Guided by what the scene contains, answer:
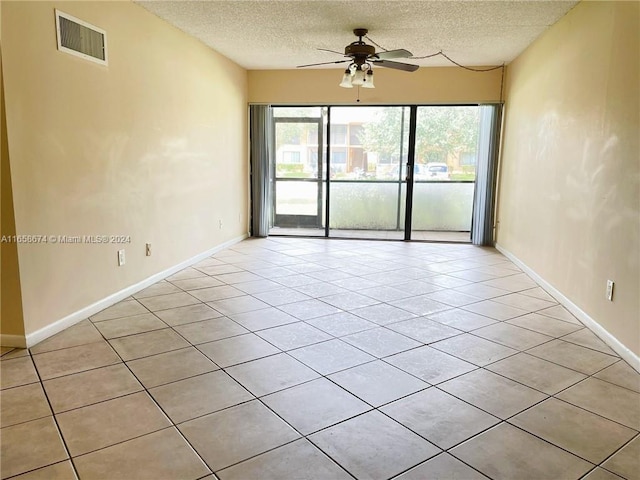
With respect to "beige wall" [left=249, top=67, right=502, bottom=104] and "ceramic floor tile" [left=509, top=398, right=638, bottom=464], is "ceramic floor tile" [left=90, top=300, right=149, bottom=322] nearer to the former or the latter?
"ceramic floor tile" [left=509, top=398, right=638, bottom=464]

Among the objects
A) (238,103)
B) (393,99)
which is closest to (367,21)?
(393,99)

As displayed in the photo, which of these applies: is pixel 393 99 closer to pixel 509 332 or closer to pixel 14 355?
pixel 509 332

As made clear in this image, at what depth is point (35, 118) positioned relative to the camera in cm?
273

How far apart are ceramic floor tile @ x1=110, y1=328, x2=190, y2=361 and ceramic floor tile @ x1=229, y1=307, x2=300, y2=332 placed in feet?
1.57

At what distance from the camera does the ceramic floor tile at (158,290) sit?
3880 millimetres

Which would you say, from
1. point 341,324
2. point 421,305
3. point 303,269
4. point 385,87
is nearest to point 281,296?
point 341,324

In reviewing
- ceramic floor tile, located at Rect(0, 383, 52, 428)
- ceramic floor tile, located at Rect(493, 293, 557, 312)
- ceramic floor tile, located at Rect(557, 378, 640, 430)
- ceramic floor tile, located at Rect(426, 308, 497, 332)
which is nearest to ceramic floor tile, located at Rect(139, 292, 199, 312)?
ceramic floor tile, located at Rect(0, 383, 52, 428)

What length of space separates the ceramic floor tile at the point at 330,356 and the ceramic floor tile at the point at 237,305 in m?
0.88

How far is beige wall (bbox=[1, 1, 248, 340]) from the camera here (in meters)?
2.70

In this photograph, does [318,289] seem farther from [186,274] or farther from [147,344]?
[147,344]

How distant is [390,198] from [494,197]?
1.51 meters

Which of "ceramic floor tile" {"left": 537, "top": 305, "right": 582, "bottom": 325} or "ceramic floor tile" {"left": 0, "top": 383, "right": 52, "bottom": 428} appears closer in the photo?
"ceramic floor tile" {"left": 0, "top": 383, "right": 52, "bottom": 428}

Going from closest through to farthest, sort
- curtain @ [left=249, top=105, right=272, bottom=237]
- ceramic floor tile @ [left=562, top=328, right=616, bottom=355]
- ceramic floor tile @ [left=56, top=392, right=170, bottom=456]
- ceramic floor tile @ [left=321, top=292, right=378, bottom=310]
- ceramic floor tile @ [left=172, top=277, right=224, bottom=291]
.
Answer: ceramic floor tile @ [left=56, top=392, right=170, bottom=456] < ceramic floor tile @ [left=562, top=328, right=616, bottom=355] < ceramic floor tile @ [left=321, top=292, right=378, bottom=310] < ceramic floor tile @ [left=172, top=277, right=224, bottom=291] < curtain @ [left=249, top=105, right=272, bottom=237]

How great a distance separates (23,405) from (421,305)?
9.03 ft
